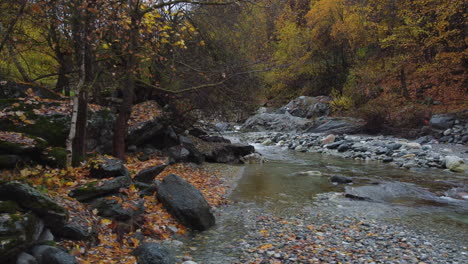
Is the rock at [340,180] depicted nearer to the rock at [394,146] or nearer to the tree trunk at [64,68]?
the rock at [394,146]

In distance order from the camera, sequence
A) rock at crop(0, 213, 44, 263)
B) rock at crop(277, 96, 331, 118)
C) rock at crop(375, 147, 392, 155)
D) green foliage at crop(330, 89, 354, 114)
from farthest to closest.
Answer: rock at crop(277, 96, 331, 118)
green foliage at crop(330, 89, 354, 114)
rock at crop(375, 147, 392, 155)
rock at crop(0, 213, 44, 263)

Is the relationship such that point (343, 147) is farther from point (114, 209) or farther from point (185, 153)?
point (114, 209)

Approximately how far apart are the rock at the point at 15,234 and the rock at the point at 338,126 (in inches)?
898

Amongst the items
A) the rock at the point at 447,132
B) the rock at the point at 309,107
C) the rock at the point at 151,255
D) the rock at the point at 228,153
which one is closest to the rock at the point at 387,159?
the rock at the point at 447,132

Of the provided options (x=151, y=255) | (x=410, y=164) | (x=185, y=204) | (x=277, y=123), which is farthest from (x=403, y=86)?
(x=151, y=255)

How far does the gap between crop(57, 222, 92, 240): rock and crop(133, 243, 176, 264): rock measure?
0.72 meters

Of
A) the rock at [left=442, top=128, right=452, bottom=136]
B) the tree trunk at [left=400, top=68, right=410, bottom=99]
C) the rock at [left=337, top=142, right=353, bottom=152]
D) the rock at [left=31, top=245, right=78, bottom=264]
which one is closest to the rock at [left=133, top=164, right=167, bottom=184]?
the rock at [left=31, top=245, right=78, bottom=264]

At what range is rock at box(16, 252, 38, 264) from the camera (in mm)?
3387

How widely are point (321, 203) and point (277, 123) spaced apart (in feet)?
76.4

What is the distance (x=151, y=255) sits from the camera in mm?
4391

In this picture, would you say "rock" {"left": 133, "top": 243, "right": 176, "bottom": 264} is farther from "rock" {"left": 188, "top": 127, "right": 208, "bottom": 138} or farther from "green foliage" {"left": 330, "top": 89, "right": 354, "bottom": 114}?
"green foliage" {"left": 330, "top": 89, "right": 354, "bottom": 114}

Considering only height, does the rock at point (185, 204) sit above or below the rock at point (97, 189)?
below

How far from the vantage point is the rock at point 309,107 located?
104 ft

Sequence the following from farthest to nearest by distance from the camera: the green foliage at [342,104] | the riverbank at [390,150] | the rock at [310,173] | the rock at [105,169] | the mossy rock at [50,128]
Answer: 1. the green foliage at [342,104]
2. the riverbank at [390,150]
3. the rock at [310,173]
4. the mossy rock at [50,128]
5. the rock at [105,169]
